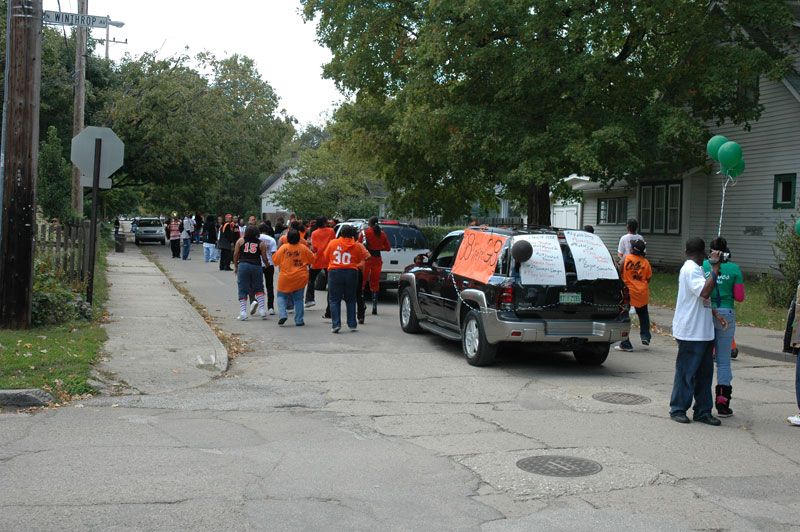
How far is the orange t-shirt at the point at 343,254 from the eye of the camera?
12.4 m

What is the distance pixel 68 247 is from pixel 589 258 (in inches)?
345

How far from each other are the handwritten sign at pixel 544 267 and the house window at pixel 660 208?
1808cm

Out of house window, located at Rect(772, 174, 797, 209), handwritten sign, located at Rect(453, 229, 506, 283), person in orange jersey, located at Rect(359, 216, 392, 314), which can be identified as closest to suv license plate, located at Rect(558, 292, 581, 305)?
handwritten sign, located at Rect(453, 229, 506, 283)

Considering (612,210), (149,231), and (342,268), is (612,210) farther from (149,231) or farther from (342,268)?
(149,231)

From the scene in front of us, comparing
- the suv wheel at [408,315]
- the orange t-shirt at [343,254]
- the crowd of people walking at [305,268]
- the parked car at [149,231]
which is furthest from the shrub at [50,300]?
the parked car at [149,231]

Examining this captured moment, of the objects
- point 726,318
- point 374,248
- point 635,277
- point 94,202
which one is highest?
point 94,202

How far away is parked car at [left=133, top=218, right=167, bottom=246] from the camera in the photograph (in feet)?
149

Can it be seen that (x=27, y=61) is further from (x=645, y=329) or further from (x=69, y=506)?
(x=645, y=329)

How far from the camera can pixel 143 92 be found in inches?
1492

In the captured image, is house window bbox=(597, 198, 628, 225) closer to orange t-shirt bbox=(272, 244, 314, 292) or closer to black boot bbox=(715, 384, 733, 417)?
orange t-shirt bbox=(272, 244, 314, 292)

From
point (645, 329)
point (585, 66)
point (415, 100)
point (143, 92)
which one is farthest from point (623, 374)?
point (143, 92)

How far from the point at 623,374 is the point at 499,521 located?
567 cm

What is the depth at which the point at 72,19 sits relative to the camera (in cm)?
1068

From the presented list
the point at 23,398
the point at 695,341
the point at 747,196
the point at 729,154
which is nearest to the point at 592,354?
the point at 695,341
